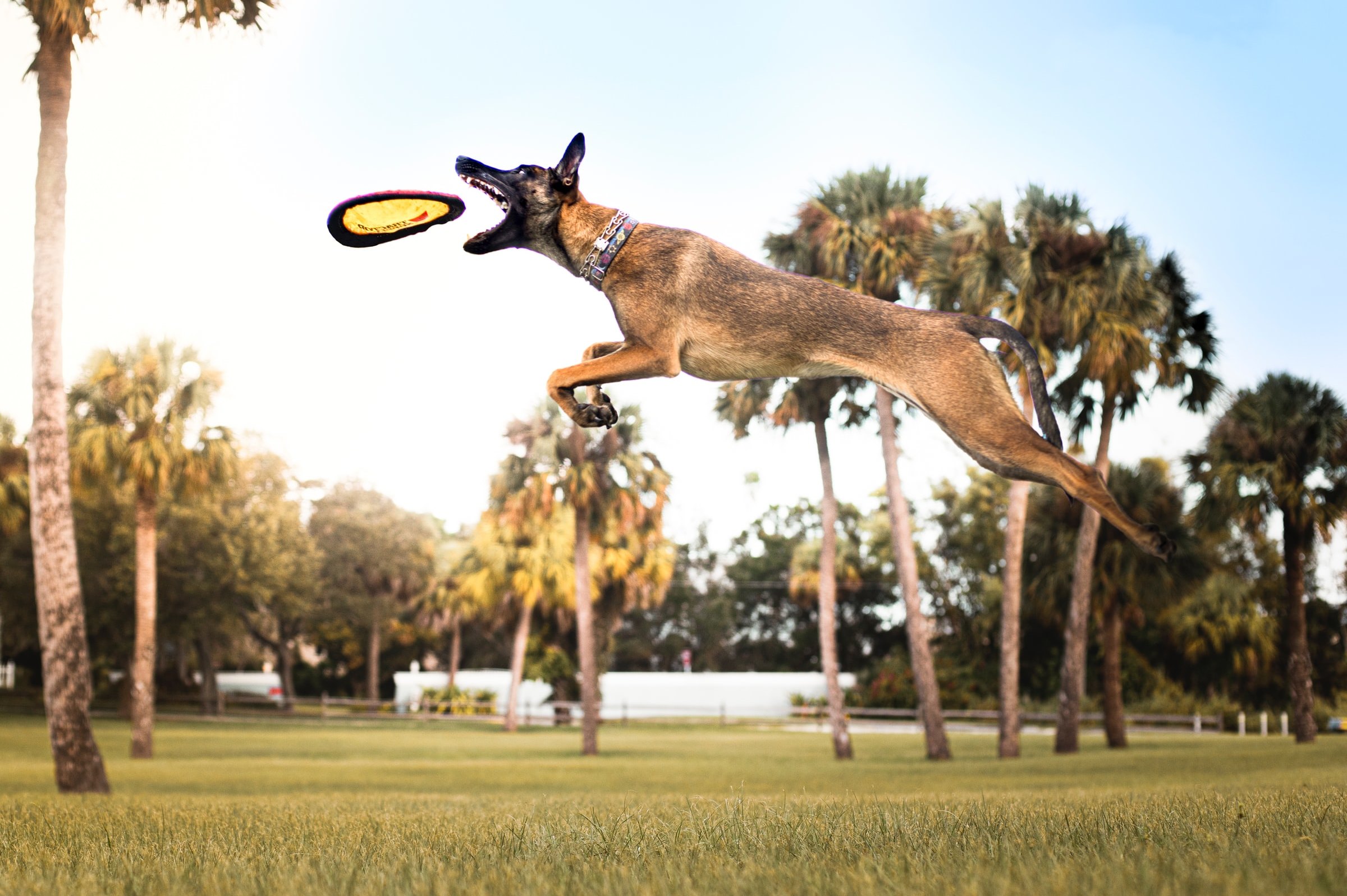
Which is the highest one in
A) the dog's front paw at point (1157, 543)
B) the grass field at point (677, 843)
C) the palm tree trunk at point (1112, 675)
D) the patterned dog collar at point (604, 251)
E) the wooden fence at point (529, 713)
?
the patterned dog collar at point (604, 251)

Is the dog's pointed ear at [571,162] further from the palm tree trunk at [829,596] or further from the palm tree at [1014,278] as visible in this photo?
the palm tree trunk at [829,596]

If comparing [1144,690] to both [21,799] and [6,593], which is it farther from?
[6,593]

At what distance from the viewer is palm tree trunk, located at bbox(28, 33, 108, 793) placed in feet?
52.0

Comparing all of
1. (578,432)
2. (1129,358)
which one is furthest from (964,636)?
(1129,358)

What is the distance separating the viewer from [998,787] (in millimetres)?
16875

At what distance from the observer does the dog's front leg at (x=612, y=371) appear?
14.6 feet

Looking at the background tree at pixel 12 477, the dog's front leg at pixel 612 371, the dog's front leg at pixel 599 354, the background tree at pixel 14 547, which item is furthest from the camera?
the background tree at pixel 14 547

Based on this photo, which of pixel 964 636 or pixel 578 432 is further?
pixel 964 636

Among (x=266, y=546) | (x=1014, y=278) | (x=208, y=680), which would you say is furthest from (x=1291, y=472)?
(x=208, y=680)

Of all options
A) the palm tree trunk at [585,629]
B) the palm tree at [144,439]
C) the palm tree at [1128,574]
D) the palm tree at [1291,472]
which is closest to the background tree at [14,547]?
the palm tree at [144,439]

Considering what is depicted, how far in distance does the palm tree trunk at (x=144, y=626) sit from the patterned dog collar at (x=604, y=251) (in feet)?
85.0

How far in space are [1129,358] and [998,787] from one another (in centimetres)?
1121

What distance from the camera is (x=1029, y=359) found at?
4.83m

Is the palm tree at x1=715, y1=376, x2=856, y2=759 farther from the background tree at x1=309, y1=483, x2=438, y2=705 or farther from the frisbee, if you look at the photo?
the background tree at x1=309, y1=483, x2=438, y2=705
